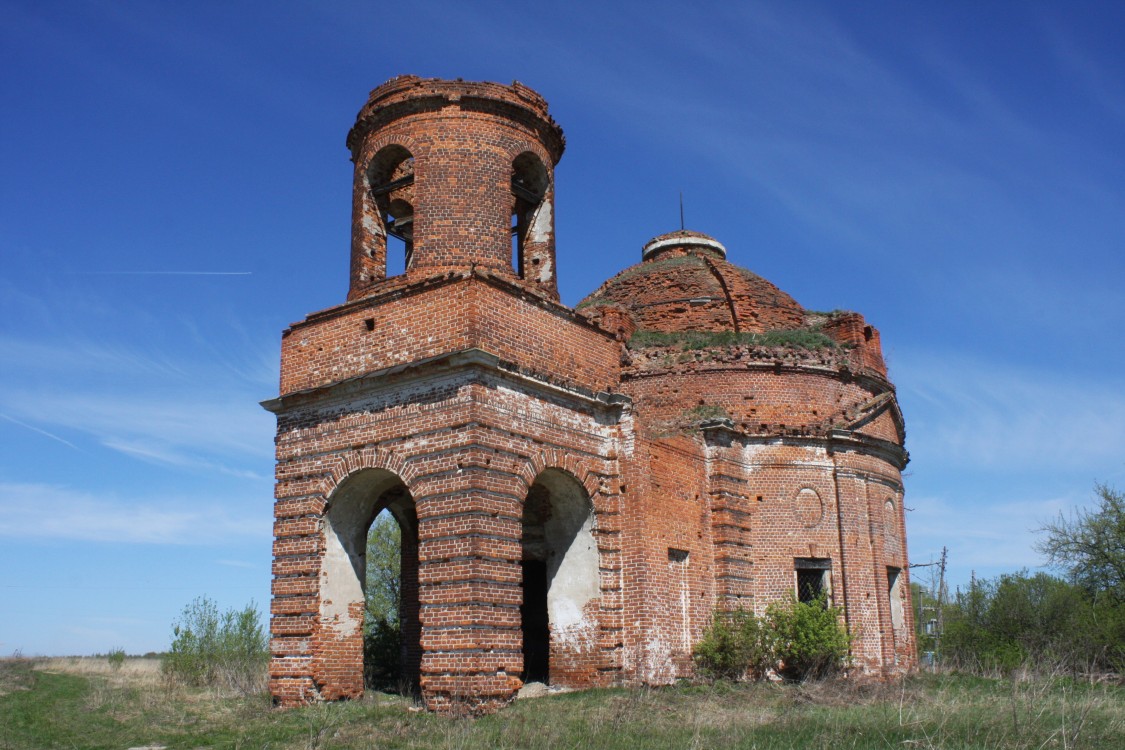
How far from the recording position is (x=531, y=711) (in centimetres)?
1190

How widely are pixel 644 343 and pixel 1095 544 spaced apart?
54.3 feet

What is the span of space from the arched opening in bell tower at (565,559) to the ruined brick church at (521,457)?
0.03m

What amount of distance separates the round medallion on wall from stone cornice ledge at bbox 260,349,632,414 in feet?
16.9

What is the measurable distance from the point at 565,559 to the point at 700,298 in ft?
28.0

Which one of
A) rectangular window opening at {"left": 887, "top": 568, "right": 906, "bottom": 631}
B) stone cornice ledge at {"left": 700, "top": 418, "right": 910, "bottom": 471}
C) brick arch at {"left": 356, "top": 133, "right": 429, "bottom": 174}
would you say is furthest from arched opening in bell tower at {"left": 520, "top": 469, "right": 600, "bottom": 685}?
rectangular window opening at {"left": 887, "top": 568, "right": 906, "bottom": 631}

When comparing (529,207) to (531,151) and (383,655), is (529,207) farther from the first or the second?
(383,655)

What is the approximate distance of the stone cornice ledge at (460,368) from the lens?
12938 millimetres

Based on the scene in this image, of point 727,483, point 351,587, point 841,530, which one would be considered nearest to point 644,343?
point 727,483

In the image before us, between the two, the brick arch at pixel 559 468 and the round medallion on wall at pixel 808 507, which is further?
the round medallion on wall at pixel 808 507

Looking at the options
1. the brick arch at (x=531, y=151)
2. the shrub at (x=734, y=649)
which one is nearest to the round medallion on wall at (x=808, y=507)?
the shrub at (x=734, y=649)

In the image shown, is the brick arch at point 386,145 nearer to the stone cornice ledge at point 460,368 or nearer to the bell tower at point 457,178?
the bell tower at point 457,178

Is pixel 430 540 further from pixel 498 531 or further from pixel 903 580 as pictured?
pixel 903 580

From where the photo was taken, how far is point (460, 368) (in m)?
13.1

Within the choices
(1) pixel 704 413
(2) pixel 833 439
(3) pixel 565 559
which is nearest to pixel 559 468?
(3) pixel 565 559
